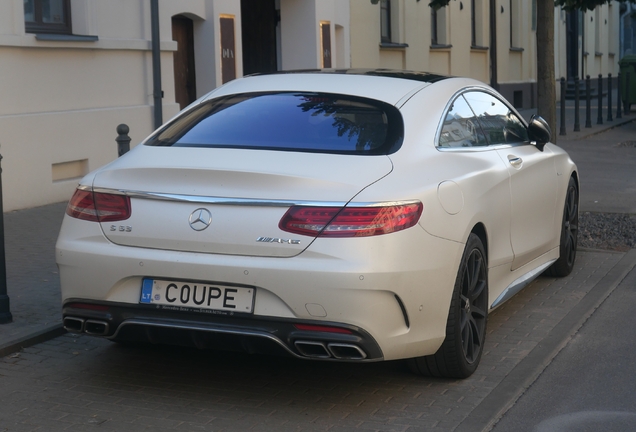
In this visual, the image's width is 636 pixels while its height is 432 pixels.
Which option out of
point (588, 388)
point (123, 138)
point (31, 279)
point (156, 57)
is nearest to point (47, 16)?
point (156, 57)

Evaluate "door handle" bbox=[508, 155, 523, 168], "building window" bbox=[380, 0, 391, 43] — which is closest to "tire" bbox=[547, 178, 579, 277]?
"door handle" bbox=[508, 155, 523, 168]

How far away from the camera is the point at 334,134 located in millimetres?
4680

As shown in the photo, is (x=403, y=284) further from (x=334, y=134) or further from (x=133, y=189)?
(x=133, y=189)

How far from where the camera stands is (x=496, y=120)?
6.06 m

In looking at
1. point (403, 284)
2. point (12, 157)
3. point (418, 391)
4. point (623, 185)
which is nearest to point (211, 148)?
point (403, 284)

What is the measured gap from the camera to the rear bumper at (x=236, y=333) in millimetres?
4148

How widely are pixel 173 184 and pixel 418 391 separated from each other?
1.54m

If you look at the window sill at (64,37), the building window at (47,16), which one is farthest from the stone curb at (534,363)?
the building window at (47,16)

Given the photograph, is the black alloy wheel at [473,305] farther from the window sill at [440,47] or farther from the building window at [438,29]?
the building window at [438,29]

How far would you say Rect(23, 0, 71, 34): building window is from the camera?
11016mm

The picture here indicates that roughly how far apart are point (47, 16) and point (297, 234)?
8239mm

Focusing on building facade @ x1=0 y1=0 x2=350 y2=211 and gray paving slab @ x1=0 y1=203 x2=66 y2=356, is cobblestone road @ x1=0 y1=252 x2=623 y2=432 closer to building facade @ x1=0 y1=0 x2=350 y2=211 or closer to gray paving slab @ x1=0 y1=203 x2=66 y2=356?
gray paving slab @ x1=0 y1=203 x2=66 y2=356

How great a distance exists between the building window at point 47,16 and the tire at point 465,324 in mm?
7502

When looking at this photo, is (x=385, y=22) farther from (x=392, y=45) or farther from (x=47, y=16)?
(x=47, y=16)
